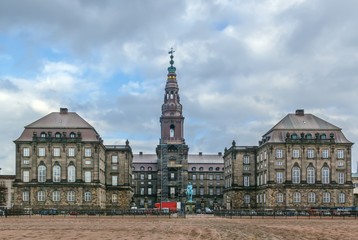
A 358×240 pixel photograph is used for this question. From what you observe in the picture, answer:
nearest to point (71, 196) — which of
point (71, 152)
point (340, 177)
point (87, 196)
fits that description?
point (87, 196)

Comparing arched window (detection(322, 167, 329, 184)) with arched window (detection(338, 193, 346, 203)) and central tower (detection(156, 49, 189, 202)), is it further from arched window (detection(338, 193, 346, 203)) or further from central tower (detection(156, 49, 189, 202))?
central tower (detection(156, 49, 189, 202))

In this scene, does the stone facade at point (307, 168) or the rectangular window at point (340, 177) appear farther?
the rectangular window at point (340, 177)

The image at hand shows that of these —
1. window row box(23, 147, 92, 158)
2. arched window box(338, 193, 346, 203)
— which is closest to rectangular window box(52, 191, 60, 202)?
window row box(23, 147, 92, 158)

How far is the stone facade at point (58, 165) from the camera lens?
10588 cm

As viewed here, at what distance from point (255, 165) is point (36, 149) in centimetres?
4704

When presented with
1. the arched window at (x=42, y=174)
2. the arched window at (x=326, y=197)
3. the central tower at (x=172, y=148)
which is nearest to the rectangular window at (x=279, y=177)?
the arched window at (x=326, y=197)

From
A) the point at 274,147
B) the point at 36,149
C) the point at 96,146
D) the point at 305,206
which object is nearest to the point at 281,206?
the point at 305,206

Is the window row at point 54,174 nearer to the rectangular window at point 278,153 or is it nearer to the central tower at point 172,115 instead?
the rectangular window at point 278,153

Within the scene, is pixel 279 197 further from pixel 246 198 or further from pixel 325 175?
pixel 246 198

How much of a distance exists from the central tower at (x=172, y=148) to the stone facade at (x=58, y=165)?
50.6 meters

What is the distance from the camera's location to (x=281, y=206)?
107125mm

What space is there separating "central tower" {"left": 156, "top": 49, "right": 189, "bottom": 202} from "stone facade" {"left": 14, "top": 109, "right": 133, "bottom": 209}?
166 feet

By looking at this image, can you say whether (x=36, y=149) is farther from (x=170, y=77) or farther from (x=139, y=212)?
(x=170, y=77)

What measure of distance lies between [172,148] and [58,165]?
2310 inches
